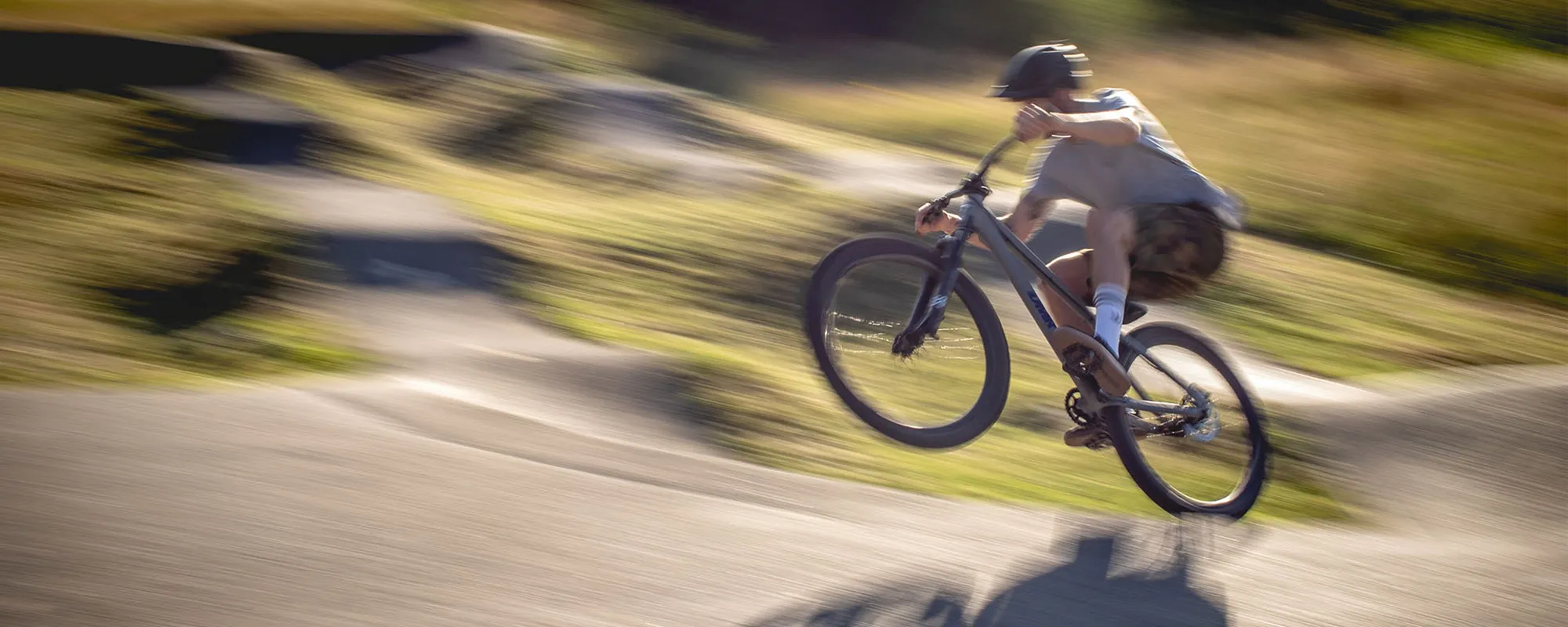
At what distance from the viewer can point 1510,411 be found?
19.7 feet

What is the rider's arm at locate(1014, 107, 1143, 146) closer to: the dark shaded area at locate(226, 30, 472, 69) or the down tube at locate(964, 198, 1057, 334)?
the down tube at locate(964, 198, 1057, 334)

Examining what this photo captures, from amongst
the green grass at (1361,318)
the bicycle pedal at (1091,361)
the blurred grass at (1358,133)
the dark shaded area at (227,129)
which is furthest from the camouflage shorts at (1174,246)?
the blurred grass at (1358,133)

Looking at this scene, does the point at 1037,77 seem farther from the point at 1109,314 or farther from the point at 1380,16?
the point at 1380,16

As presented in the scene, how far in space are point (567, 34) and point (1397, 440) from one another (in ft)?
34.2

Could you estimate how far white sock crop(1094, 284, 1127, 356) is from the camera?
457 centimetres

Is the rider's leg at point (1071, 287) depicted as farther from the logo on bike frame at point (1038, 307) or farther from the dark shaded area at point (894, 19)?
the dark shaded area at point (894, 19)

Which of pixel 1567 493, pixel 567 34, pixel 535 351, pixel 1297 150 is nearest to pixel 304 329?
pixel 535 351

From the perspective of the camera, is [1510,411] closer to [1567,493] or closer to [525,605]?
[1567,493]

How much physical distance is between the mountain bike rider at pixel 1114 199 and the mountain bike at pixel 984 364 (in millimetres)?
118

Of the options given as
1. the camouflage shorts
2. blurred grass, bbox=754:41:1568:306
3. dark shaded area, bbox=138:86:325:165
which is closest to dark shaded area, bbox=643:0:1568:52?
blurred grass, bbox=754:41:1568:306

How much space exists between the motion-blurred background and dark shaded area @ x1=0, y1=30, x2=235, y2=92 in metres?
0.07

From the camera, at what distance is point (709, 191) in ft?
27.9

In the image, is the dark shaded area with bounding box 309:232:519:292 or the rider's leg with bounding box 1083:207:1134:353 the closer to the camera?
the rider's leg with bounding box 1083:207:1134:353

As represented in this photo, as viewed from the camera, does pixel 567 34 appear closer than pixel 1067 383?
No
